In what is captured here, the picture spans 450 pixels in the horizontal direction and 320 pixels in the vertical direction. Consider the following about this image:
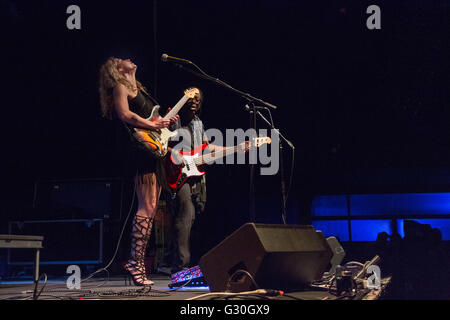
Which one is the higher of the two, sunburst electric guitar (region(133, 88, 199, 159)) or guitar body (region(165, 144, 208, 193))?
sunburst electric guitar (region(133, 88, 199, 159))

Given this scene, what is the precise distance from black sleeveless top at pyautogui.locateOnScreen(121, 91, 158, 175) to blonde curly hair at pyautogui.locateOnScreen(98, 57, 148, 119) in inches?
4.1

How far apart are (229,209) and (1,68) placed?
3734mm

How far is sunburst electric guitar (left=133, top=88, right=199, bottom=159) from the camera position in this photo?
311 cm

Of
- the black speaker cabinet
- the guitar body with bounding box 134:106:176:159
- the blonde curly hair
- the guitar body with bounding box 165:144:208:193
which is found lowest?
the black speaker cabinet

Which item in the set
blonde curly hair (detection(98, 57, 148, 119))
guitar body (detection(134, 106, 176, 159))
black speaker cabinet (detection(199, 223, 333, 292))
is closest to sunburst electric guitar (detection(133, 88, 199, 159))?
Answer: guitar body (detection(134, 106, 176, 159))

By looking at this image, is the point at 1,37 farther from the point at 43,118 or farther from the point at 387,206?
the point at 387,206

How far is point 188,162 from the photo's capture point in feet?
11.2

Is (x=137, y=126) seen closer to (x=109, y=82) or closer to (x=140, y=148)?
(x=140, y=148)

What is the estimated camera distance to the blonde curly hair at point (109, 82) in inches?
126

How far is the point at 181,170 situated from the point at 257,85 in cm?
358

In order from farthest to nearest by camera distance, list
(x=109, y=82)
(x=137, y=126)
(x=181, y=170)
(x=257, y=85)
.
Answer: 1. (x=257, y=85)
2. (x=181, y=170)
3. (x=109, y=82)
4. (x=137, y=126)

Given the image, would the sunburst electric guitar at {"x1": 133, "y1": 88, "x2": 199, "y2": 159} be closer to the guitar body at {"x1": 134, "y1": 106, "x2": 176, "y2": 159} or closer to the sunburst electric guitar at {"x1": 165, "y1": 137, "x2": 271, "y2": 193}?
the guitar body at {"x1": 134, "y1": 106, "x2": 176, "y2": 159}

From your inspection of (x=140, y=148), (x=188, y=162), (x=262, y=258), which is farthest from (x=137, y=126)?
(x=262, y=258)

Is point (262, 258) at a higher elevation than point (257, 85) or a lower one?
lower
